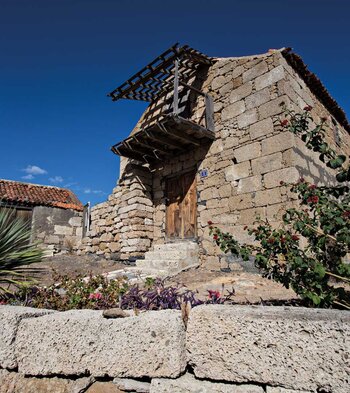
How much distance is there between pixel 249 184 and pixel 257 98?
5.60 feet

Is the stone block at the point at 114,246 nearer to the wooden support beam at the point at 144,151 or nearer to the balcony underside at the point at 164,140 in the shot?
the balcony underside at the point at 164,140

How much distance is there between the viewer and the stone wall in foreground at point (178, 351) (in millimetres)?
1428

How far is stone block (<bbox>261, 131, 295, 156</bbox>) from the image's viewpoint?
5016 millimetres

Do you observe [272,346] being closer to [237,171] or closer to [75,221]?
[237,171]

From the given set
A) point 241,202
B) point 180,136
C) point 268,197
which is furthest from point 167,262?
point 180,136

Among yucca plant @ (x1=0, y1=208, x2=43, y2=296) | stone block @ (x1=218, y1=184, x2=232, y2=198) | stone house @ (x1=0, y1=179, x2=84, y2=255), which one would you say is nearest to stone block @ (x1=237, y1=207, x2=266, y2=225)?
stone block @ (x1=218, y1=184, x2=232, y2=198)

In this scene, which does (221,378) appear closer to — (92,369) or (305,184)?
(92,369)

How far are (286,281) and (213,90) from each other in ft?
17.8

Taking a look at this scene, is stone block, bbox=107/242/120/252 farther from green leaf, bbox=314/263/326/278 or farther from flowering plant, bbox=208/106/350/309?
green leaf, bbox=314/263/326/278

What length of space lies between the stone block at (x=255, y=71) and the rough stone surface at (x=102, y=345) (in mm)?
5346

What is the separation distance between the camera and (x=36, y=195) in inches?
500

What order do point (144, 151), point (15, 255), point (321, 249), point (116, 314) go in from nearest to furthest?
1. point (116, 314)
2. point (321, 249)
3. point (15, 255)
4. point (144, 151)

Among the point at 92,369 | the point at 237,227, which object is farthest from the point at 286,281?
the point at 237,227

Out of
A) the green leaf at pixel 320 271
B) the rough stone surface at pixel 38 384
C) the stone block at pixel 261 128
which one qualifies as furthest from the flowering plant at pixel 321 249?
the stone block at pixel 261 128
